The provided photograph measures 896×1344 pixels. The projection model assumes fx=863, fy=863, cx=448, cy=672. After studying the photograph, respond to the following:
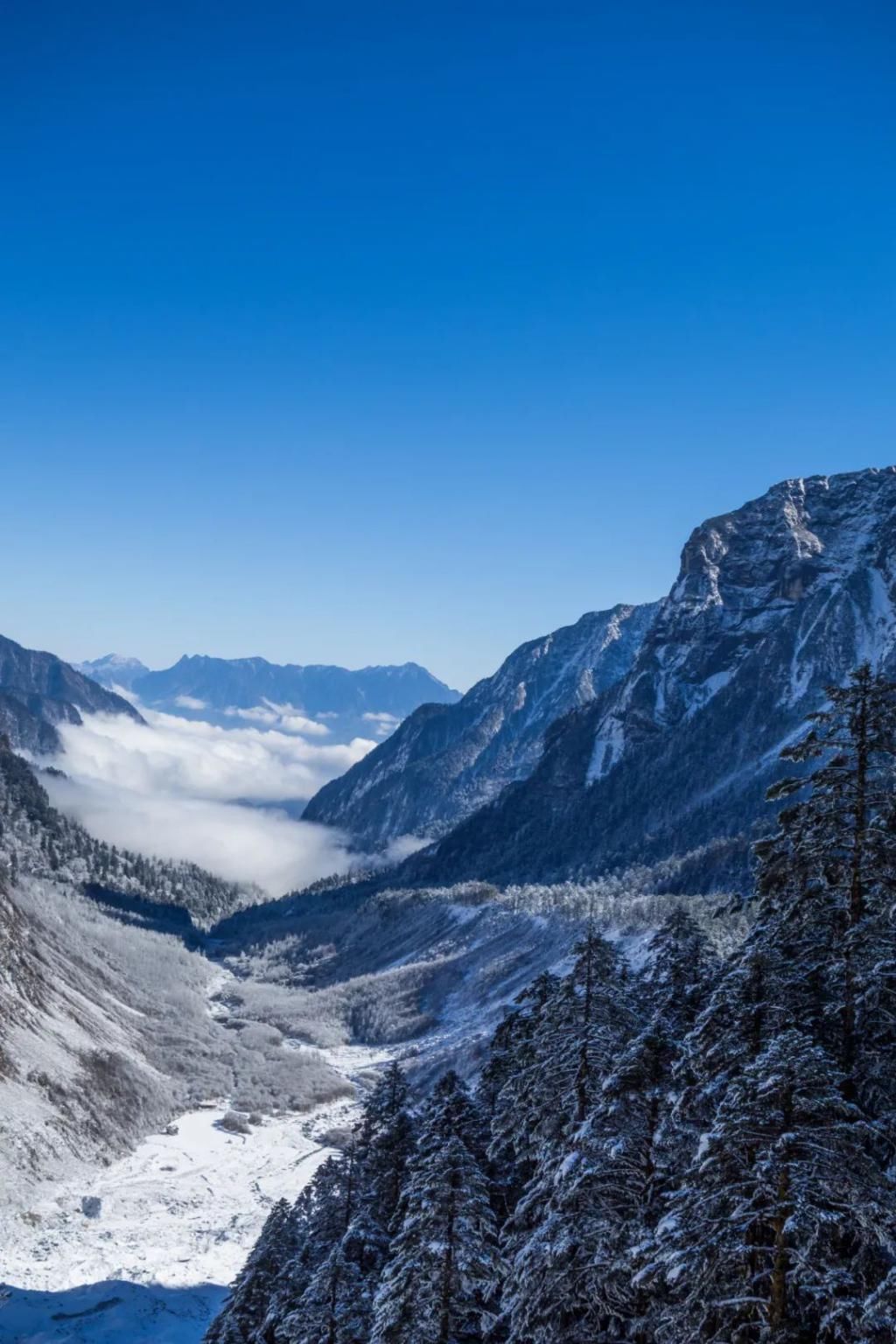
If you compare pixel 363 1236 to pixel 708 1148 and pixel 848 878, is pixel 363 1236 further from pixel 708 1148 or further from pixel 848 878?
pixel 848 878

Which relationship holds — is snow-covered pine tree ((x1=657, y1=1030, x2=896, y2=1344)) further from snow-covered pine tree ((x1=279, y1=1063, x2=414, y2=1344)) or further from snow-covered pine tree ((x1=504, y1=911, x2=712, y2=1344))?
snow-covered pine tree ((x1=279, y1=1063, x2=414, y2=1344))

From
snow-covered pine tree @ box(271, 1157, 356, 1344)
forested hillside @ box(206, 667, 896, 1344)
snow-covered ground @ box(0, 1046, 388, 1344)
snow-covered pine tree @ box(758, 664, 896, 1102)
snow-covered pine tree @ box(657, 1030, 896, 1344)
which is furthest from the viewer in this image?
snow-covered ground @ box(0, 1046, 388, 1344)

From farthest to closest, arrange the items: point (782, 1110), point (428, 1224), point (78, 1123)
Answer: point (78, 1123), point (428, 1224), point (782, 1110)

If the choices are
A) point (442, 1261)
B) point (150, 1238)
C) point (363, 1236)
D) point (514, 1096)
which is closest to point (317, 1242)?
point (363, 1236)

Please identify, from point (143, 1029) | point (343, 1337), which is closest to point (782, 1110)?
point (343, 1337)

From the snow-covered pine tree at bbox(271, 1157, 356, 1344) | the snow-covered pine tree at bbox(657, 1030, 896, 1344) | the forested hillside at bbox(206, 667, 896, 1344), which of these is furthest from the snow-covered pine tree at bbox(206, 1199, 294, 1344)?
the snow-covered pine tree at bbox(657, 1030, 896, 1344)

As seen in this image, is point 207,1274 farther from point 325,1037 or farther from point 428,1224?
point 325,1037
